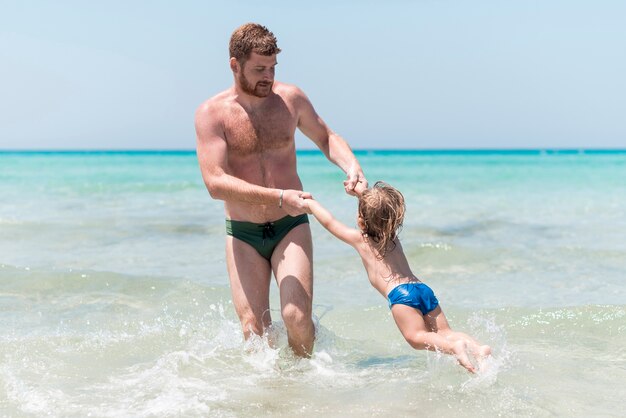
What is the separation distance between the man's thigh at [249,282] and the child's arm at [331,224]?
2.14ft

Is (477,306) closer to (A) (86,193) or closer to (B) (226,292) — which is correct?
(B) (226,292)

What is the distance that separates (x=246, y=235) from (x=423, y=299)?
1361 millimetres

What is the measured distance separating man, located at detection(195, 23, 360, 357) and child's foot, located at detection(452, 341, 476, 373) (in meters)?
1.14

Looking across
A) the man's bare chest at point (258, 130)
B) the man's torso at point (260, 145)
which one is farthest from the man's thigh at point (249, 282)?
the man's bare chest at point (258, 130)

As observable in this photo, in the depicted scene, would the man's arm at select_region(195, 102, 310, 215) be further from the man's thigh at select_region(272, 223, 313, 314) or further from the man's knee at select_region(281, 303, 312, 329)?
the man's knee at select_region(281, 303, 312, 329)

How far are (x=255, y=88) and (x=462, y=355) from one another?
90.3 inches

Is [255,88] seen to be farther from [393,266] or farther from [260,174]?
[393,266]

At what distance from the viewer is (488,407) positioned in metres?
4.66

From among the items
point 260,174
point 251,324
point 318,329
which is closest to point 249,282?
point 251,324

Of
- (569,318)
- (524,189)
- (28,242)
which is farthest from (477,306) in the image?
(524,189)

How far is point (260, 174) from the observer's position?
5.61m

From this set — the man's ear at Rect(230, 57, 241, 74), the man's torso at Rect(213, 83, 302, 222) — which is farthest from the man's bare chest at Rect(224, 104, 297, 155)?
the man's ear at Rect(230, 57, 241, 74)

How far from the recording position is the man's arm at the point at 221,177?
5.18 m

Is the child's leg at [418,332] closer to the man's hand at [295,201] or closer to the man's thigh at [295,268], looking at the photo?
the man's thigh at [295,268]
